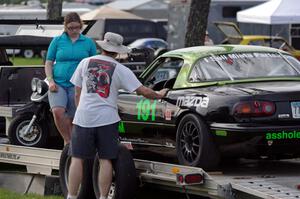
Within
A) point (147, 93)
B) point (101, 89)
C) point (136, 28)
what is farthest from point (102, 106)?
point (136, 28)

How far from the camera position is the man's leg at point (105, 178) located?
7812 millimetres

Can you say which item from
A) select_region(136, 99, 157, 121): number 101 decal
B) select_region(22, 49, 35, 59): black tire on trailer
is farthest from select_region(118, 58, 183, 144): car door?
select_region(22, 49, 35, 59): black tire on trailer

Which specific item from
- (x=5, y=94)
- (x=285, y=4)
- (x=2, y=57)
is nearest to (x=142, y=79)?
(x=5, y=94)

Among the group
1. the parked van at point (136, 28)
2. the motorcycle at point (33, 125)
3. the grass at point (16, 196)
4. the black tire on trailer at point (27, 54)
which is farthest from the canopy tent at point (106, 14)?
the grass at point (16, 196)

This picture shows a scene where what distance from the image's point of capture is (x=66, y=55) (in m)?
9.21

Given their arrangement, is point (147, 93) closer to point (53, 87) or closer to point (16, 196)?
point (53, 87)

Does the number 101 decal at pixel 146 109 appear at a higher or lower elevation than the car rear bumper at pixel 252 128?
lower

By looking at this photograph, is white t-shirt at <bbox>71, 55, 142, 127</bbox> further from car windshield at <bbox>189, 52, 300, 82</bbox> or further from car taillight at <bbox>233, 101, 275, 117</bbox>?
car windshield at <bbox>189, 52, 300, 82</bbox>

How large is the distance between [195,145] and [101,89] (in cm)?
110

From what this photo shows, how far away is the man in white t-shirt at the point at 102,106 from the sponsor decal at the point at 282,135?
1181 mm

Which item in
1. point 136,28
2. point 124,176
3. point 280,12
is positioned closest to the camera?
point 124,176

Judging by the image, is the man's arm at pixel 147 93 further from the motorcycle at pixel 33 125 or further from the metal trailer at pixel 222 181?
the motorcycle at pixel 33 125

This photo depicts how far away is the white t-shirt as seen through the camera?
771 centimetres

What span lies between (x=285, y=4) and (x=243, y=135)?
1454cm
